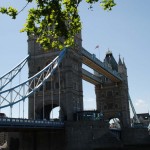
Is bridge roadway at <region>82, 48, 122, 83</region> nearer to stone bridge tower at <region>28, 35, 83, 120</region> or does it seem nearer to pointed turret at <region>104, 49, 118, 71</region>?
stone bridge tower at <region>28, 35, 83, 120</region>

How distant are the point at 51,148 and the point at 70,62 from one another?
15506 mm

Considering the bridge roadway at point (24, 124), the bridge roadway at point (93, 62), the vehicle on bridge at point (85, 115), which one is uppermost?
the bridge roadway at point (93, 62)

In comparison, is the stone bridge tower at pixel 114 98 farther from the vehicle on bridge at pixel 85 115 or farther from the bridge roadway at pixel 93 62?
the vehicle on bridge at pixel 85 115

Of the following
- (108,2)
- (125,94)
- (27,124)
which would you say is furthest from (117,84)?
(108,2)

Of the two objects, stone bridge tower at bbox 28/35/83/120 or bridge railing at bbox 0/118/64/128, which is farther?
stone bridge tower at bbox 28/35/83/120

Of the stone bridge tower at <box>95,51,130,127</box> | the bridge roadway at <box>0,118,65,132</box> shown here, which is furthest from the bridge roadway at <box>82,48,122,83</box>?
the bridge roadway at <box>0,118,65,132</box>

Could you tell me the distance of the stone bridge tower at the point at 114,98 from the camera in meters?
78.9

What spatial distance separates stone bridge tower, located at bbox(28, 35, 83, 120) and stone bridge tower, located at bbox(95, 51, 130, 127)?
26.3 meters

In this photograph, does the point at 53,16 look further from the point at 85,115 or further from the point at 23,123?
the point at 85,115

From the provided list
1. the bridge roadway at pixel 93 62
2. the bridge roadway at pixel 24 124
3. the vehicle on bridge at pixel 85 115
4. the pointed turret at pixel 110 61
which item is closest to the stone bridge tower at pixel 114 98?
the pointed turret at pixel 110 61

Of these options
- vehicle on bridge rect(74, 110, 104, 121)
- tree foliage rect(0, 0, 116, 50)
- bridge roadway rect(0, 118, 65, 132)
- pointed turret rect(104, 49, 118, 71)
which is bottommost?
bridge roadway rect(0, 118, 65, 132)

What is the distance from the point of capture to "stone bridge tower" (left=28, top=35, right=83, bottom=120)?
2019 inches

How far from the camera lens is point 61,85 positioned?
52.2 metres

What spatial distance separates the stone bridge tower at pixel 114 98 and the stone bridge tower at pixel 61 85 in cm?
2634
